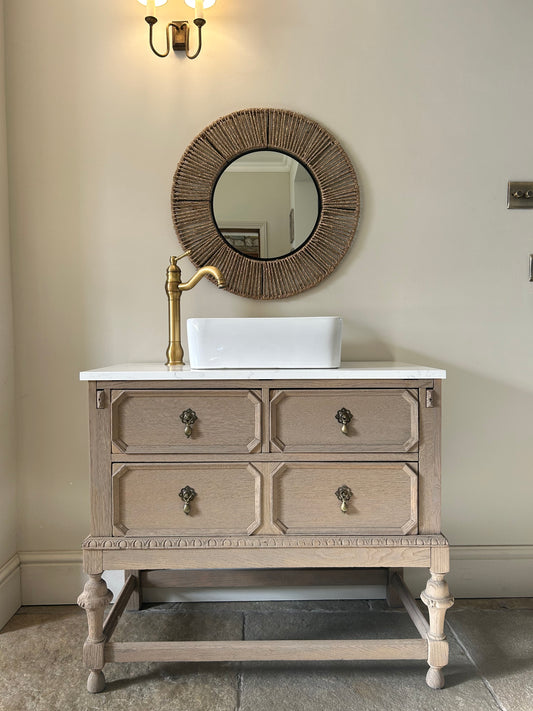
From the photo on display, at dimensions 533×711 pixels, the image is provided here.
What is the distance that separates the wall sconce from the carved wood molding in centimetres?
156

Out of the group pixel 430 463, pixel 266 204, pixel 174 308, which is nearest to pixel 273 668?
pixel 430 463

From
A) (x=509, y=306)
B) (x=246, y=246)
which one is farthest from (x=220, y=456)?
(x=509, y=306)

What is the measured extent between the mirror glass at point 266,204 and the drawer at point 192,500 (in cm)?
81

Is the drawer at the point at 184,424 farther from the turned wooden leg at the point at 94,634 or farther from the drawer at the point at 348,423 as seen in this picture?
the turned wooden leg at the point at 94,634

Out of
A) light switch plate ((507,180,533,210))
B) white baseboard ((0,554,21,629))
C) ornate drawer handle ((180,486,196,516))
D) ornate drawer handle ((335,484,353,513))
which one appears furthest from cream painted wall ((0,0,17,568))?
light switch plate ((507,180,533,210))

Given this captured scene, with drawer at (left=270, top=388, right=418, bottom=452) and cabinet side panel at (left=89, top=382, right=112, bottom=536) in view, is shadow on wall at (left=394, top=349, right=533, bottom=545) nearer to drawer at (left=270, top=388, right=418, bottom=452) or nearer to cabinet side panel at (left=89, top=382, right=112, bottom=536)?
drawer at (left=270, top=388, right=418, bottom=452)

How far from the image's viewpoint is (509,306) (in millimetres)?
1899

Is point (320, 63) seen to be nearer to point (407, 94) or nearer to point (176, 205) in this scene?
point (407, 94)

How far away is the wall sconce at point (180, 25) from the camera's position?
5.58 ft

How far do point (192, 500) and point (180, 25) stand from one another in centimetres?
158

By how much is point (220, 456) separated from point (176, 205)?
93 centimetres

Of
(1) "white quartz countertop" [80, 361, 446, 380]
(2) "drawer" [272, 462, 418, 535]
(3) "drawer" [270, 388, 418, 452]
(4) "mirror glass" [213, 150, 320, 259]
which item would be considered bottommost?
(2) "drawer" [272, 462, 418, 535]

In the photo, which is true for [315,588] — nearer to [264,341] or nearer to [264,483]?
[264,483]

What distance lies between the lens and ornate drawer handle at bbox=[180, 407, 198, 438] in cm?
140
